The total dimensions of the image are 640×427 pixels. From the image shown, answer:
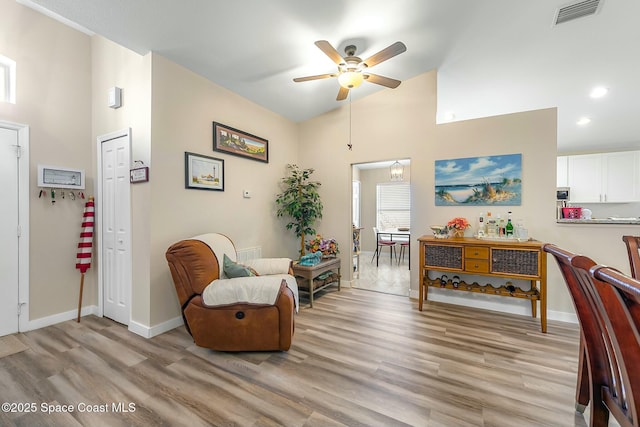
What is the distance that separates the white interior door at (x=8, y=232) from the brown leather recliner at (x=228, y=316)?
1802 millimetres

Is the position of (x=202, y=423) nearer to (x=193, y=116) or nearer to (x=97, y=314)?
(x=97, y=314)

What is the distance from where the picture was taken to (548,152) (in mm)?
2963

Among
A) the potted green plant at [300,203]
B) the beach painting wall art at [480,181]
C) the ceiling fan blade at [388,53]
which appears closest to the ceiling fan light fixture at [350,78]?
the ceiling fan blade at [388,53]

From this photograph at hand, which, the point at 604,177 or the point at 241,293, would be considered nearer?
the point at 241,293

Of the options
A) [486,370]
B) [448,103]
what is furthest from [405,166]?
[486,370]

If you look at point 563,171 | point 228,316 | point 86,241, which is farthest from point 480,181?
point 86,241

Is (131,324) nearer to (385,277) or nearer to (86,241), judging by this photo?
Result: (86,241)

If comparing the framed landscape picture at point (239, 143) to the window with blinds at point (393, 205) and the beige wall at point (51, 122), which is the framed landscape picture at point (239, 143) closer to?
the beige wall at point (51, 122)

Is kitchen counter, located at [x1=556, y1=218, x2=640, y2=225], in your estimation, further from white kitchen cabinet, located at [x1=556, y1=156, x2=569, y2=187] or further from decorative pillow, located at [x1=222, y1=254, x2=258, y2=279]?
decorative pillow, located at [x1=222, y1=254, x2=258, y2=279]

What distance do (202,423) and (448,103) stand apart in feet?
16.0

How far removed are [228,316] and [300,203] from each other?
216cm

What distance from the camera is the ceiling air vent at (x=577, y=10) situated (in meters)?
2.17

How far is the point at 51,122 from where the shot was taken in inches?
112

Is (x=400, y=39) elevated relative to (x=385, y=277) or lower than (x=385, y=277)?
elevated
